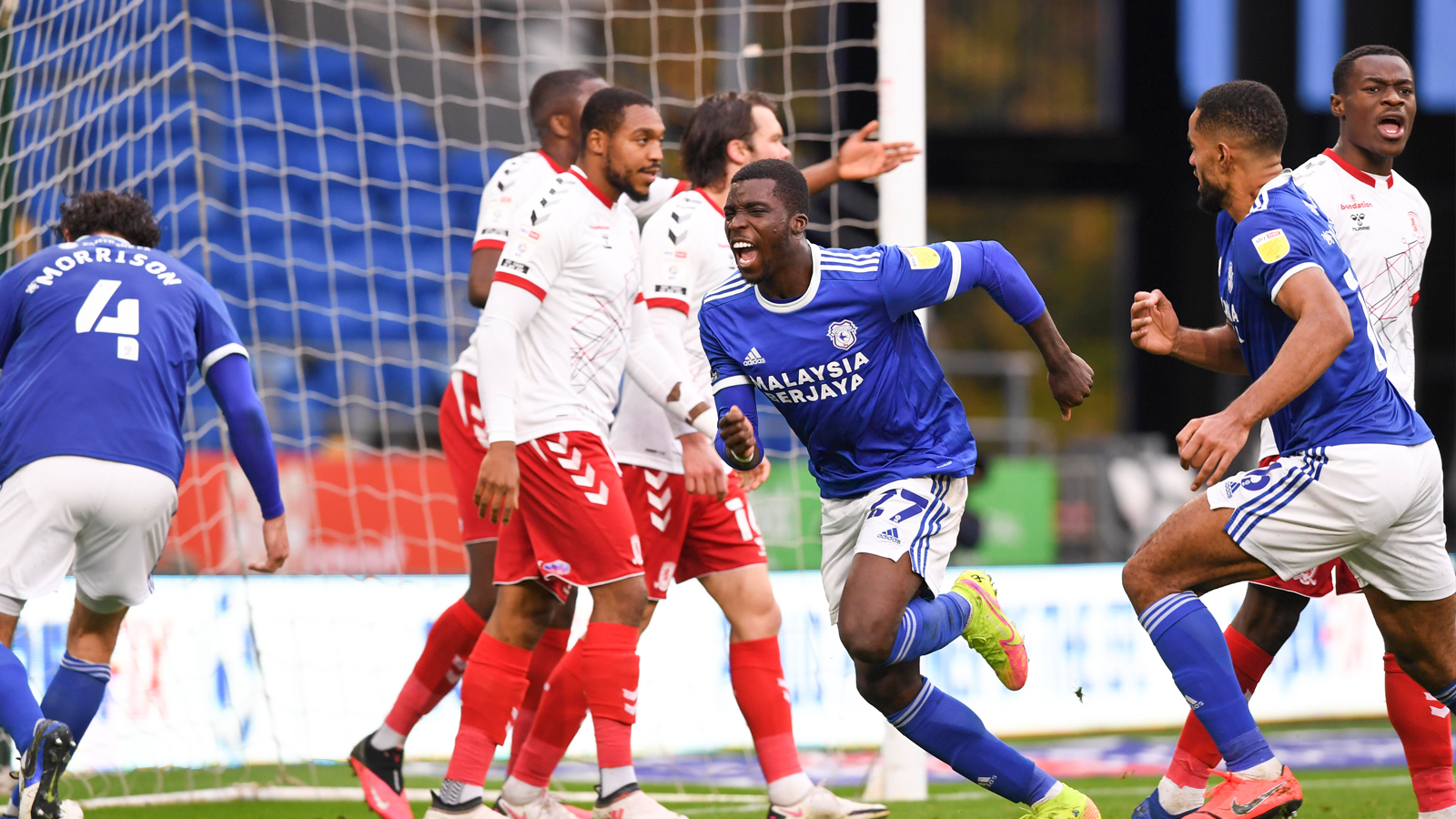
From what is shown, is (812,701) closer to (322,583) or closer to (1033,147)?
(322,583)

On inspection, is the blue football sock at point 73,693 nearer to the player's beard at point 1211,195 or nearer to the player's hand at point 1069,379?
the player's hand at point 1069,379

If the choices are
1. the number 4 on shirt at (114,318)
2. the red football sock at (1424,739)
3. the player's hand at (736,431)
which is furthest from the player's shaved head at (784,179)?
the red football sock at (1424,739)

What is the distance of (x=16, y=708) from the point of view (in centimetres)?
435

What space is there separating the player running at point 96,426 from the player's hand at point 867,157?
2.27 metres

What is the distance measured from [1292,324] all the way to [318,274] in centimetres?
1106

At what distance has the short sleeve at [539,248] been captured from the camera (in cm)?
467

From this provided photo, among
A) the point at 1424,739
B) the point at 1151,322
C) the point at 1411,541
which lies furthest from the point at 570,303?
the point at 1424,739

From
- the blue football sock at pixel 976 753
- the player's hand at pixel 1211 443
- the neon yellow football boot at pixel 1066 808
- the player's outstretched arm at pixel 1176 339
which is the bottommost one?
the neon yellow football boot at pixel 1066 808

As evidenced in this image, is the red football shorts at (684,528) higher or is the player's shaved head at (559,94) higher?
the player's shaved head at (559,94)

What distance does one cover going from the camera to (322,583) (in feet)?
24.2

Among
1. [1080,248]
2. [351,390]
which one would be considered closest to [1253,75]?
[1080,248]

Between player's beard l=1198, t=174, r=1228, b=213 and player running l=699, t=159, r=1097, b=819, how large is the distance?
554 mm

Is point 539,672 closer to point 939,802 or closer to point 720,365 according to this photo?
point 720,365

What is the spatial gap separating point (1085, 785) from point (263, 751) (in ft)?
12.5
